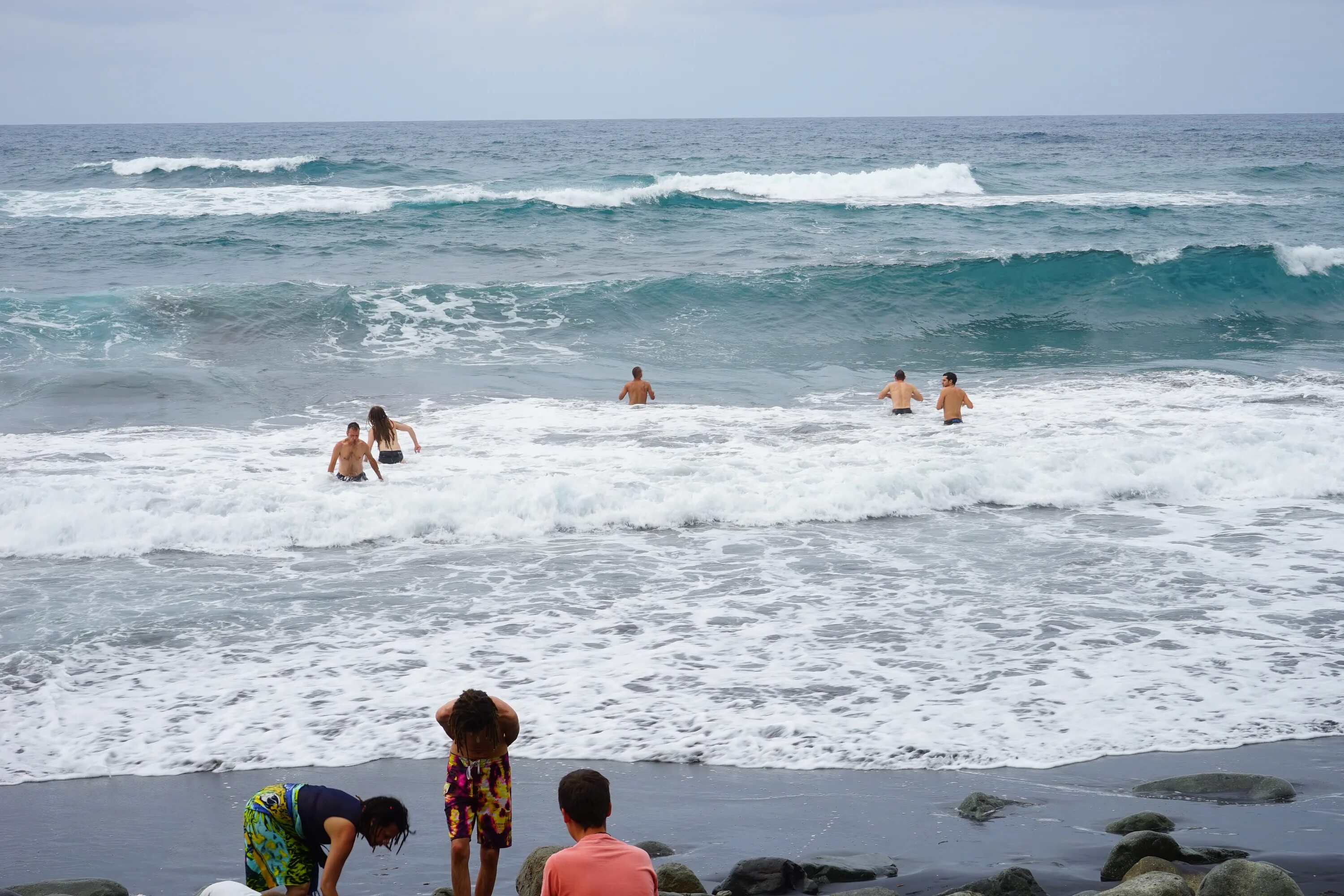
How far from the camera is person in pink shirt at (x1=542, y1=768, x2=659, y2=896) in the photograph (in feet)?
11.2

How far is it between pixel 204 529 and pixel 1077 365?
1511cm

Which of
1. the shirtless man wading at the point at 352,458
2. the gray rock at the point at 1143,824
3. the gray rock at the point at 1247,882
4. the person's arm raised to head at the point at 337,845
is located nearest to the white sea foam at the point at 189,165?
the shirtless man wading at the point at 352,458

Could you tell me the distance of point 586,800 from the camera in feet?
11.5

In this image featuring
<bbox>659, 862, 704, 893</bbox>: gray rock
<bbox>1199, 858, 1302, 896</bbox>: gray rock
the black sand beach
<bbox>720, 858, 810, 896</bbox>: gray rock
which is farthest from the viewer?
the black sand beach

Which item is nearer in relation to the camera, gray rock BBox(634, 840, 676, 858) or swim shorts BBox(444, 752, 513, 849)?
swim shorts BBox(444, 752, 513, 849)

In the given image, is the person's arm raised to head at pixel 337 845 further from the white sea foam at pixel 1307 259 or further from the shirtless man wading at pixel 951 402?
the white sea foam at pixel 1307 259

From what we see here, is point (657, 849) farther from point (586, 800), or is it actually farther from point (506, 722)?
point (586, 800)

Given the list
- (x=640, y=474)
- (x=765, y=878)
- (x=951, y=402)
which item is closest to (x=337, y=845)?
(x=765, y=878)

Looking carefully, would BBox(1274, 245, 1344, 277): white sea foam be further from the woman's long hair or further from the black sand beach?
the black sand beach

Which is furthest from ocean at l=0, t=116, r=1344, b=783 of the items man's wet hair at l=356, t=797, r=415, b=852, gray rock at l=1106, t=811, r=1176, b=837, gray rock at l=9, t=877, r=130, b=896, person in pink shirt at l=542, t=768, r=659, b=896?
person in pink shirt at l=542, t=768, r=659, b=896

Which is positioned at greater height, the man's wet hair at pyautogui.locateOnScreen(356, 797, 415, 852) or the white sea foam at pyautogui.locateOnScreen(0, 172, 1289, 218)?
the white sea foam at pyautogui.locateOnScreen(0, 172, 1289, 218)

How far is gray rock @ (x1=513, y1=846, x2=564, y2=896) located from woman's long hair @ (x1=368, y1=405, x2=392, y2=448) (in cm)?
853

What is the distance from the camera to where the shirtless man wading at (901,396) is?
611 inches

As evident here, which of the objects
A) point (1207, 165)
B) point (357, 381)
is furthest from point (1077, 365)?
point (1207, 165)
